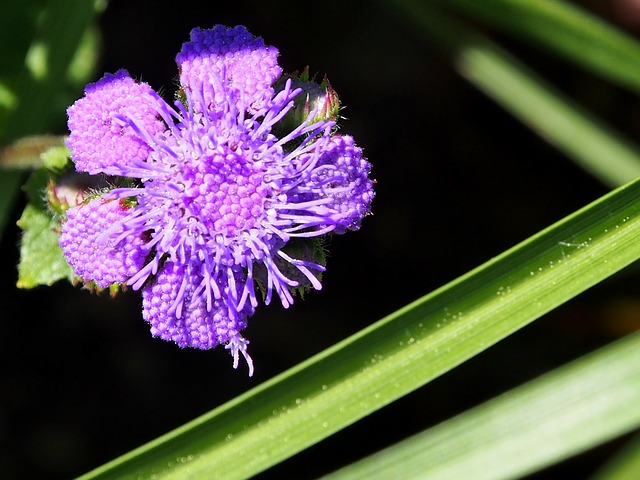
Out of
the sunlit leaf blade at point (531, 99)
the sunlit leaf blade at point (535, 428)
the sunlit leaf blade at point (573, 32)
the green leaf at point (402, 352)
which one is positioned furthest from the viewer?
the sunlit leaf blade at point (531, 99)

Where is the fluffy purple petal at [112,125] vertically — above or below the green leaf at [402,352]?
above

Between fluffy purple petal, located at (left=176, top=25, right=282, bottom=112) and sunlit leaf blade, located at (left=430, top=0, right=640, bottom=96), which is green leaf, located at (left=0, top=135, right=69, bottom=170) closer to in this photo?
fluffy purple petal, located at (left=176, top=25, right=282, bottom=112)

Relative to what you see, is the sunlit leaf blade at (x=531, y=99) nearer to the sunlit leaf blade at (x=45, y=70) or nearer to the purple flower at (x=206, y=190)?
the sunlit leaf blade at (x=45, y=70)

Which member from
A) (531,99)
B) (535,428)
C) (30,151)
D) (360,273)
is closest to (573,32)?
(531,99)

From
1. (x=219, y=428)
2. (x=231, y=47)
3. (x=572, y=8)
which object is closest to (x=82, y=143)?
(x=231, y=47)

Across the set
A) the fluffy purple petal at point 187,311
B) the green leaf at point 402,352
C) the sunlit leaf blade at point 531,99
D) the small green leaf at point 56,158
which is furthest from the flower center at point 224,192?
the sunlit leaf blade at point 531,99
